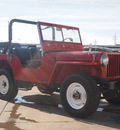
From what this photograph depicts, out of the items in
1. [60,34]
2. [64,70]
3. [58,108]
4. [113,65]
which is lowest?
[58,108]

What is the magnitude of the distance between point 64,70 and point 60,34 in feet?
4.24

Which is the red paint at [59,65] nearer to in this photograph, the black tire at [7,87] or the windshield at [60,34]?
the windshield at [60,34]

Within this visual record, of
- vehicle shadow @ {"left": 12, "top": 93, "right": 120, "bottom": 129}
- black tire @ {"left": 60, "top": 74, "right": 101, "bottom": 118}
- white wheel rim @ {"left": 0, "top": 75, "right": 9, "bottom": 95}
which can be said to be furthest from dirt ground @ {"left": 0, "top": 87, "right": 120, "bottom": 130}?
white wheel rim @ {"left": 0, "top": 75, "right": 9, "bottom": 95}

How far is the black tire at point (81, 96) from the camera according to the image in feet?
13.4

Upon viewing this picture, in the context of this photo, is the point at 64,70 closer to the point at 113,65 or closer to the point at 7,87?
the point at 113,65

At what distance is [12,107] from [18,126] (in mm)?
1410

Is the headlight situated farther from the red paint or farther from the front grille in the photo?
the front grille

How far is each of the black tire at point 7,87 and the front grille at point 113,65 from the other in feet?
8.81

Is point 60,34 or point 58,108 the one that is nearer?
point 58,108

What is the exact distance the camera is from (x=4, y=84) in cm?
613

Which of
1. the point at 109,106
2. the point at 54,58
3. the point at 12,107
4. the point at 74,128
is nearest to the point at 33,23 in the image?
the point at 54,58

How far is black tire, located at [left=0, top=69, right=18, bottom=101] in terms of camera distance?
5.89 meters

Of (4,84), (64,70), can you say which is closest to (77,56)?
(64,70)

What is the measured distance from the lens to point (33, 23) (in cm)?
609
